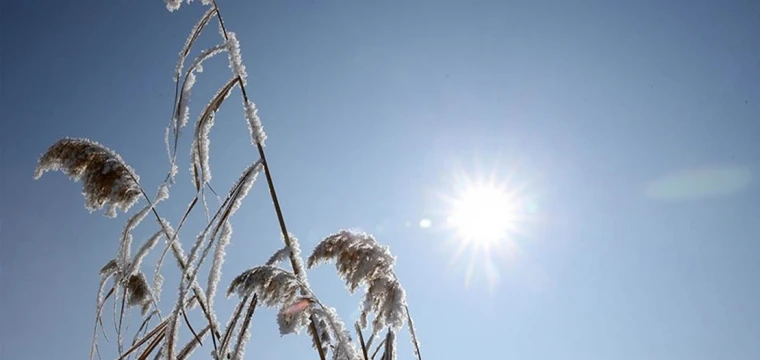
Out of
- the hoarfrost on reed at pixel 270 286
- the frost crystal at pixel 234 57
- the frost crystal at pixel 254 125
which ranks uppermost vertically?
the frost crystal at pixel 234 57

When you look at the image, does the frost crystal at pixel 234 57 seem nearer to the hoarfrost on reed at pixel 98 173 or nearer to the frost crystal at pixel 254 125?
the frost crystal at pixel 254 125

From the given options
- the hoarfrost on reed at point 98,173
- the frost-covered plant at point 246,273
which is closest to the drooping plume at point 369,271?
the frost-covered plant at point 246,273

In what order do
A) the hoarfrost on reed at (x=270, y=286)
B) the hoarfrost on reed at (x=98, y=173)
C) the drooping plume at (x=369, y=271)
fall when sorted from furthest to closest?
the hoarfrost on reed at (x=98, y=173) < the drooping plume at (x=369, y=271) < the hoarfrost on reed at (x=270, y=286)

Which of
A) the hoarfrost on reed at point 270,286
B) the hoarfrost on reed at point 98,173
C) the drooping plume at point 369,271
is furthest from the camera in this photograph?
the hoarfrost on reed at point 98,173

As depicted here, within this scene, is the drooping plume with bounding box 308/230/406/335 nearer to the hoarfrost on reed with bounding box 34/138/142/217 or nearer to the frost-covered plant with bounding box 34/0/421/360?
the frost-covered plant with bounding box 34/0/421/360

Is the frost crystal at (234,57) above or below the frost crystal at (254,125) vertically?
above

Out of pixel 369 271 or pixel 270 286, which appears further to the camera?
pixel 369 271

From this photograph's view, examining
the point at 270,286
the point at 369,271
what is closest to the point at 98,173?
the point at 270,286

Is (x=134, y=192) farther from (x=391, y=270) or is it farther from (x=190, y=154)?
(x=391, y=270)

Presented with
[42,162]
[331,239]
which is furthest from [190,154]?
[42,162]

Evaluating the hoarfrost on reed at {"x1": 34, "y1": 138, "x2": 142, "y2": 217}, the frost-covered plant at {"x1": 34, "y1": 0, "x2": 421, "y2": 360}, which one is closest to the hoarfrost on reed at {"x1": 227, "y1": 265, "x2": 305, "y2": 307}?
the frost-covered plant at {"x1": 34, "y1": 0, "x2": 421, "y2": 360}

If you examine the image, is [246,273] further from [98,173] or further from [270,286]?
[98,173]

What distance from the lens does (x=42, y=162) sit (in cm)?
220

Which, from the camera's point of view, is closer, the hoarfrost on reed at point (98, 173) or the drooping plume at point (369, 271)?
the drooping plume at point (369, 271)
